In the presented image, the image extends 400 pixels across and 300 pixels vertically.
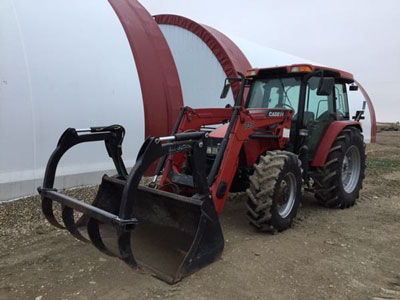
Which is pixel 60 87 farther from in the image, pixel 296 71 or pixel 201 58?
pixel 201 58

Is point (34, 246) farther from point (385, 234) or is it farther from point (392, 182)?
point (392, 182)

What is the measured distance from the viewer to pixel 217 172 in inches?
166

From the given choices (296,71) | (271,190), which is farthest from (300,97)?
(271,190)

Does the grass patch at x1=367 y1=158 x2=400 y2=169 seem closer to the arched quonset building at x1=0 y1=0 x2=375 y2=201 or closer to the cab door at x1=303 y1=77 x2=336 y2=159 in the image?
the cab door at x1=303 y1=77 x2=336 y2=159

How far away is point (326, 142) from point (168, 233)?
295 cm

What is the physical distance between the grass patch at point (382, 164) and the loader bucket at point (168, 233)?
7797 millimetres

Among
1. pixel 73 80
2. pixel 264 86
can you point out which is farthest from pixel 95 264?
pixel 73 80

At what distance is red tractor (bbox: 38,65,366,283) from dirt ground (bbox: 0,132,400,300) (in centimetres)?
24

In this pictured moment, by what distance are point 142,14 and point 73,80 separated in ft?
10.1

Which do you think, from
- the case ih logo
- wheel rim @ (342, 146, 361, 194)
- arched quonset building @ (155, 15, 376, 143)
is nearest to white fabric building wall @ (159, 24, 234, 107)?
arched quonset building @ (155, 15, 376, 143)

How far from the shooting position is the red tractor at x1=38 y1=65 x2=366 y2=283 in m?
A: 3.21

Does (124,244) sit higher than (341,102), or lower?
Result: lower

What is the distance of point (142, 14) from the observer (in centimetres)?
874

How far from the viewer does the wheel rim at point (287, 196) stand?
461cm
